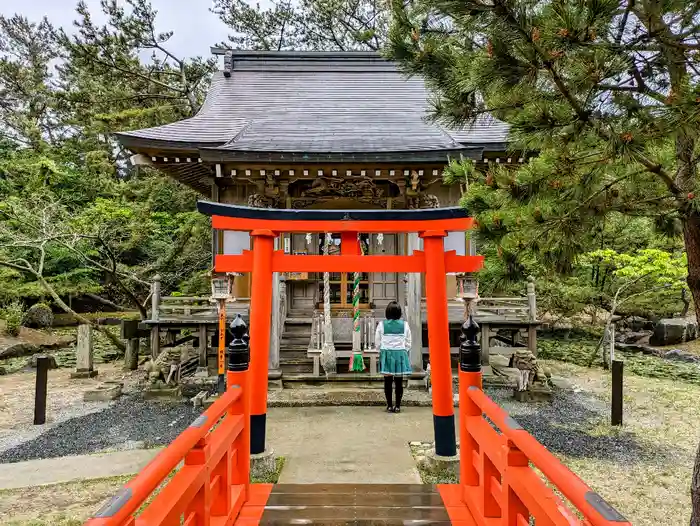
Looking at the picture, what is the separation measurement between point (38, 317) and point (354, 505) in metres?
18.2

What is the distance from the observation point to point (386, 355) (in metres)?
5.59

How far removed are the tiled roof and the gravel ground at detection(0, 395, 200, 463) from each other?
175 inches

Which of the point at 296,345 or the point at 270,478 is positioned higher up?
the point at 296,345

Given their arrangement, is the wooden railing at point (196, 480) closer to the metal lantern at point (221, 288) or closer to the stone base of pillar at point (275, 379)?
the metal lantern at point (221, 288)

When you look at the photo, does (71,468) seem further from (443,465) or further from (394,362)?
(443,465)

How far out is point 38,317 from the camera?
16.6 metres

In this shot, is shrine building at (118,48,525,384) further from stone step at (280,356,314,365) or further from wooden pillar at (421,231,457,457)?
wooden pillar at (421,231,457,457)

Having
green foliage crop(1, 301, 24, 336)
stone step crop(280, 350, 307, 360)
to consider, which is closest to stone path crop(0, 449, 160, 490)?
stone step crop(280, 350, 307, 360)

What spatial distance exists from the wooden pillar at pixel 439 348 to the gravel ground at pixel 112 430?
3.58 metres

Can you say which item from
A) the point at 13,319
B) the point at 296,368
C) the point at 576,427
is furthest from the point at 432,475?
the point at 13,319

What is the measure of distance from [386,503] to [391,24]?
341 centimetres

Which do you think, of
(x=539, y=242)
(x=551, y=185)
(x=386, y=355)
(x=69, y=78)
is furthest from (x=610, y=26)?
(x=69, y=78)

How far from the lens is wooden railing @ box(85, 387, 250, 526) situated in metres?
1.44

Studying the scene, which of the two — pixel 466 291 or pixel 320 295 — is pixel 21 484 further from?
pixel 320 295
